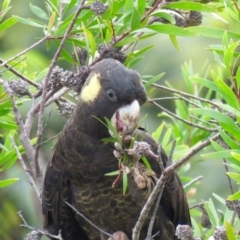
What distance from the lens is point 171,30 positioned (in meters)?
1.58

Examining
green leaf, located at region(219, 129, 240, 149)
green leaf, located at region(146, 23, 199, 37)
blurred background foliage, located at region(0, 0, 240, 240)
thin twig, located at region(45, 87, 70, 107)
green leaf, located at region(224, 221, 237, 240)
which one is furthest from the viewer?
blurred background foliage, located at region(0, 0, 240, 240)

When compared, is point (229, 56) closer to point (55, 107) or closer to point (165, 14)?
point (165, 14)

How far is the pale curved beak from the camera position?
1612 mm

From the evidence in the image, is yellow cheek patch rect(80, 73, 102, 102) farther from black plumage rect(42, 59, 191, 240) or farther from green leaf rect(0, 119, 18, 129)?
green leaf rect(0, 119, 18, 129)

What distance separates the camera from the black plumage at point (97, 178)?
5.61 feet

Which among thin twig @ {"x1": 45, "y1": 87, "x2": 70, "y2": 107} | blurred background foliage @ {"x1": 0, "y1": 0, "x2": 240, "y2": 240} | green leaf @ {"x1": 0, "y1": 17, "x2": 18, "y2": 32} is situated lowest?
blurred background foliage @ {"x1": 0, "y1": 0, "x2": 240, "y2": 240}

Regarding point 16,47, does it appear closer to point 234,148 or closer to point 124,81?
point 124,81

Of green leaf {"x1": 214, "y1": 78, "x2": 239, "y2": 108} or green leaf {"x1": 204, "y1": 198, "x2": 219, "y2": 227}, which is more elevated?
green leaf {"x1": 214, "y1": 78, "x2": 239, "y2": 108}

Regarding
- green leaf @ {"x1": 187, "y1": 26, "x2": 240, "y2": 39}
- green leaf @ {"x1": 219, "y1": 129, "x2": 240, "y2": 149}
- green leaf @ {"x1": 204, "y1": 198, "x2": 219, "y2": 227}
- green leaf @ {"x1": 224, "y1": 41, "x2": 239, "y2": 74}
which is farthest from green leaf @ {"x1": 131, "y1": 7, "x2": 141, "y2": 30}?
green leaf @ {"x1": 204, "y1": 198, "x2": 219, "y2": 227}

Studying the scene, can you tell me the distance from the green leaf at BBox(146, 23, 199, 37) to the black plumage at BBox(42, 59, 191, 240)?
0.51 feet

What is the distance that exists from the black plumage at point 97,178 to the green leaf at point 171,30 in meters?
0.15

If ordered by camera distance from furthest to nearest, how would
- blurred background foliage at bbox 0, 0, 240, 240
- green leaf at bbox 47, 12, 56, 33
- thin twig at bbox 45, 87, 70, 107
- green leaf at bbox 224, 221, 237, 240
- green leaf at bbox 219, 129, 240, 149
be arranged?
blurred background foliage at bbox 0, 0, 240, 240 → thin twig at bbox 45, 87, 70, 107 → green leaf at bbox 47, 12, 56, 33 → green leaf at bbox 219, 129, 240, 149 → green leaf at bbox 224, 221, 237, 240

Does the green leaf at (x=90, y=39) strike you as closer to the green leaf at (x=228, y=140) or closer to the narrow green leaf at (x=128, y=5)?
the narrow green leaf at (x=128, y=5)

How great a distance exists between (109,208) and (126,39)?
603mm
